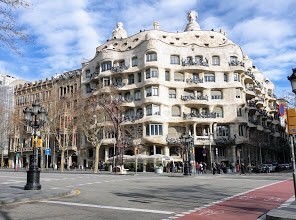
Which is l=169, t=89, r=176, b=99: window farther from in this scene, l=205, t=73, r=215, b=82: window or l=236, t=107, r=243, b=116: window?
l=236, t=107, r=243, b=116: window

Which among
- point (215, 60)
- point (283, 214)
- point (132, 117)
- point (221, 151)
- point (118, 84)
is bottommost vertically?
point (283, 214)

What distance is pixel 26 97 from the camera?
7638cm

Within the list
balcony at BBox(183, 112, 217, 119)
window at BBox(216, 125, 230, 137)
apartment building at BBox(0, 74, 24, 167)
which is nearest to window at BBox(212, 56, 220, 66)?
balcony at BBox(183, 112, 217, 119)

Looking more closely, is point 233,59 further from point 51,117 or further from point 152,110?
point 51,117

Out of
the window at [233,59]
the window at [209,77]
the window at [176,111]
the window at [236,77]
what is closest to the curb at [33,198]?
the window at [176,111]

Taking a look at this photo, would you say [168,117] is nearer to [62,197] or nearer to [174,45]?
[174,45]

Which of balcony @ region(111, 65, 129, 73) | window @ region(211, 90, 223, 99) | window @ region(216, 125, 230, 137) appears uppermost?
balcony @ region(111, 65, 129, 73)

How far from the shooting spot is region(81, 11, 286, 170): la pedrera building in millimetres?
54438

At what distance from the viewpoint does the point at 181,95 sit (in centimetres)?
5688

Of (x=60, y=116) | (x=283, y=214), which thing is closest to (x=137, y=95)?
(x=60, y=116)

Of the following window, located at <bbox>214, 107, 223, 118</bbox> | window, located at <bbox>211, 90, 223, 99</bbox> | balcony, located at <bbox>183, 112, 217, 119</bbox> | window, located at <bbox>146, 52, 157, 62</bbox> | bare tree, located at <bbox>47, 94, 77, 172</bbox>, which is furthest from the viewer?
window, located at <bbox>211, 90, 223, 99</bbox>

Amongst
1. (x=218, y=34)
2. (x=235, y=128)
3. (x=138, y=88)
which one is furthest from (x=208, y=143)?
(x=218, y=34)

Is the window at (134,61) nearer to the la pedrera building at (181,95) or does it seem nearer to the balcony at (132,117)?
the la pedrera building at (181,95)

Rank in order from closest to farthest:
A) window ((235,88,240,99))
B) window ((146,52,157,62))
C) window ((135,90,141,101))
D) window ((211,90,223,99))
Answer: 1. window ((146,52,157,62))
2. window ((135,90,141,101))
3. window ((235,88,240,99))
4. window ((211,90,223,99))
